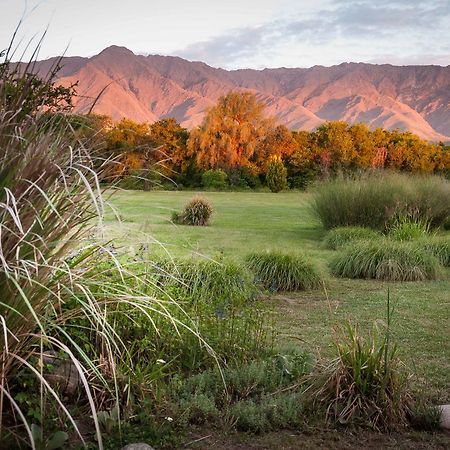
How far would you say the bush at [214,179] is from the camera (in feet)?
106

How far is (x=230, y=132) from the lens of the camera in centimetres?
3522

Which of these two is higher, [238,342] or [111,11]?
[111,11]

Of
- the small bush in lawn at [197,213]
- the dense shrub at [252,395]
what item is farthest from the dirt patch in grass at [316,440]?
the small bush in lawn at [197,213]

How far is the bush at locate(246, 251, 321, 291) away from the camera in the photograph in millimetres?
6930

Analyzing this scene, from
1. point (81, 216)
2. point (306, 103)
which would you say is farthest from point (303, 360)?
point (306, 103)

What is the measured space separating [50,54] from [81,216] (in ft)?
2.47

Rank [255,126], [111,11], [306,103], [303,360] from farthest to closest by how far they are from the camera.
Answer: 1. [306,103]
2. [255,126]
3. [111,11]
4. [303,360]

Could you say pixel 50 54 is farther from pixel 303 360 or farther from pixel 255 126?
pixel 255 126

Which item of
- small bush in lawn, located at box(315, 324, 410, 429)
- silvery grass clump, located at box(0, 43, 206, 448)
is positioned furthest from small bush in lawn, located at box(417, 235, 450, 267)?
silvery grass clump, located at box(0, 43, 206, 448)

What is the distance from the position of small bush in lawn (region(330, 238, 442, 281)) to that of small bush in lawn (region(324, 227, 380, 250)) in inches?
74.7

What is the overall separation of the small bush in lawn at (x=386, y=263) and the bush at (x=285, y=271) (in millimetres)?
1041

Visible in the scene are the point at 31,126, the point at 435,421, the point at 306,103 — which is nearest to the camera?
the point at 31,126

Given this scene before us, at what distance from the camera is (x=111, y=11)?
8203mm

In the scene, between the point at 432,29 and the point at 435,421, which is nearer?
the point at 435,421
